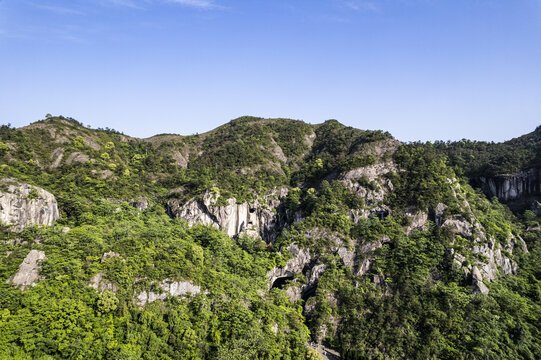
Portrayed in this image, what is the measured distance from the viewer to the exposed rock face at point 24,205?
175ft

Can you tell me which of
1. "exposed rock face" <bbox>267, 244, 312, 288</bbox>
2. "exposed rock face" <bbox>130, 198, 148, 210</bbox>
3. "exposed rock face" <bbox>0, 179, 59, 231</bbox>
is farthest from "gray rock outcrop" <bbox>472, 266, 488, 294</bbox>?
"exposed rock face" <bbox>0, 179, 59, 231</bbox>

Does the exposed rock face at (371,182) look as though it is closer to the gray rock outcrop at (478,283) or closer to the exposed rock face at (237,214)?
the exposed rock face at (237,214)

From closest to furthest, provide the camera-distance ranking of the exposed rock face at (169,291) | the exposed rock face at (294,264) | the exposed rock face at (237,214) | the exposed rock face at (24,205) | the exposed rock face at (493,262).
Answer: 1. the exposed rock face at (169,291)
2. the exposed rock face at (24,205)
3. the exposed rock face at (493,262)
4. the exposed rock face at (294,264)
5. the exposed rock face at (237,214)

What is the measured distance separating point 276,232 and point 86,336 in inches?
2077

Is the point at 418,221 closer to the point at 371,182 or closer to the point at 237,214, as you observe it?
the point at 371,182

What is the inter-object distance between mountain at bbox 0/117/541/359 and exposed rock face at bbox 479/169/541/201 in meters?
0.58

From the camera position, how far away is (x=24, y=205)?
55.3 metres

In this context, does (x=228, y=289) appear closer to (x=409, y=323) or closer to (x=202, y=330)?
(x=202, y=330)

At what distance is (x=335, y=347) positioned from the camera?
5609 cm

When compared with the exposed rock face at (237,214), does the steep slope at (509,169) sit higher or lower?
higher

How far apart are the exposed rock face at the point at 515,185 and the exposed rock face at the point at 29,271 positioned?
119781mm

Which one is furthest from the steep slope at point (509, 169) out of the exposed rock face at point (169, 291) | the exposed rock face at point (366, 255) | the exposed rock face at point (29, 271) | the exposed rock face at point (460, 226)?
the exposed rock face at point (29, 271)

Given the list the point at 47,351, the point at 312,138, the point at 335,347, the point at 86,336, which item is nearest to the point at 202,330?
the point at 86,336

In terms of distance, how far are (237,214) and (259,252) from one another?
1460cm
